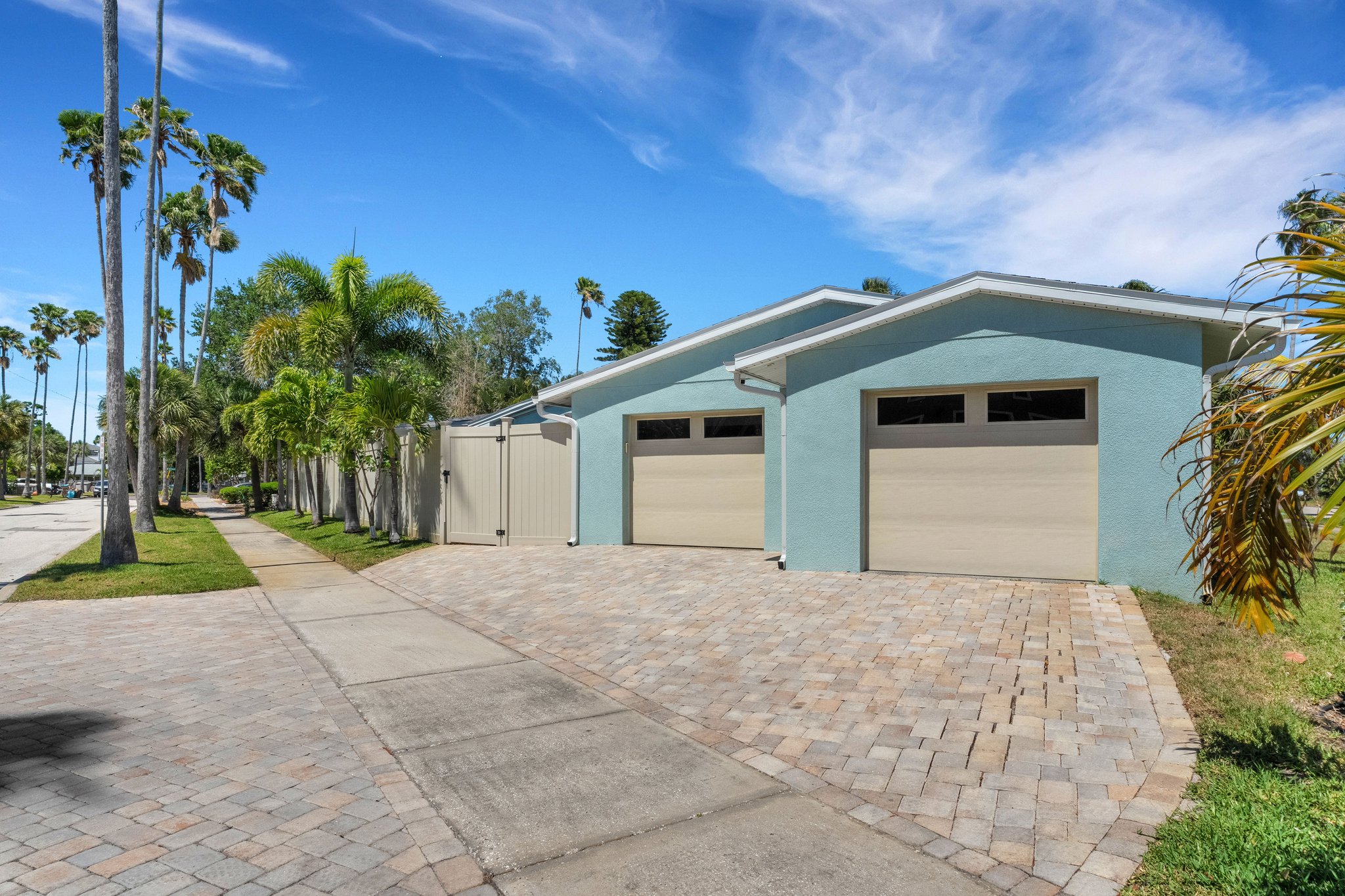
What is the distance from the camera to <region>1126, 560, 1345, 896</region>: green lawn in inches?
119

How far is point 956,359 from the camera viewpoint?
9.52 metres

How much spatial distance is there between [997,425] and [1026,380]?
68 cm

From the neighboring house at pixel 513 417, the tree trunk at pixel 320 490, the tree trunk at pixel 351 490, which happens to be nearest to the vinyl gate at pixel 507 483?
the neighboring house at pixel 513 417

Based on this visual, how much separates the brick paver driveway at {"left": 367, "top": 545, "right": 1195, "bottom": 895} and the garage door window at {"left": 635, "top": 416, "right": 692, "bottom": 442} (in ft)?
11.7

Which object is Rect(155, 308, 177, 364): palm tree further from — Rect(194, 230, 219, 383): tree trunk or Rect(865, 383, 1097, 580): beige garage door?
Rect(865, 383, 1097, 580): beige garage door

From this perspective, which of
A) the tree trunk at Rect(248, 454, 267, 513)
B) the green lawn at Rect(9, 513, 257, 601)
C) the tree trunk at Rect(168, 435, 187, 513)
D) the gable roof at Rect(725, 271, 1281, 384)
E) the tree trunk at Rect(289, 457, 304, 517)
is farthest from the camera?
the tree trunk at Rect(248, 454, 267, 513)

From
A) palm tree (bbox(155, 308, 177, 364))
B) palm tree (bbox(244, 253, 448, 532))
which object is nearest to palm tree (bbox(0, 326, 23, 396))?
palm tree (bbox(155, 308, 177, 364))

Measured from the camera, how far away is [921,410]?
1001 cm

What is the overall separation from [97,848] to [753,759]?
3.14 meters

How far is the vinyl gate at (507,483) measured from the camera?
1420 centimetres

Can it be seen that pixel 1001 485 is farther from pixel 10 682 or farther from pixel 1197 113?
pixel 10 682

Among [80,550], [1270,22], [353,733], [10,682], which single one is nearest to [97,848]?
[353,733]

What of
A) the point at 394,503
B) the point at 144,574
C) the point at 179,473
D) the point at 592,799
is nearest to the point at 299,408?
the point at 394,503

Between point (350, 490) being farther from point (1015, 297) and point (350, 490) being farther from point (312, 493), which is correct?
point (1015, 297)
